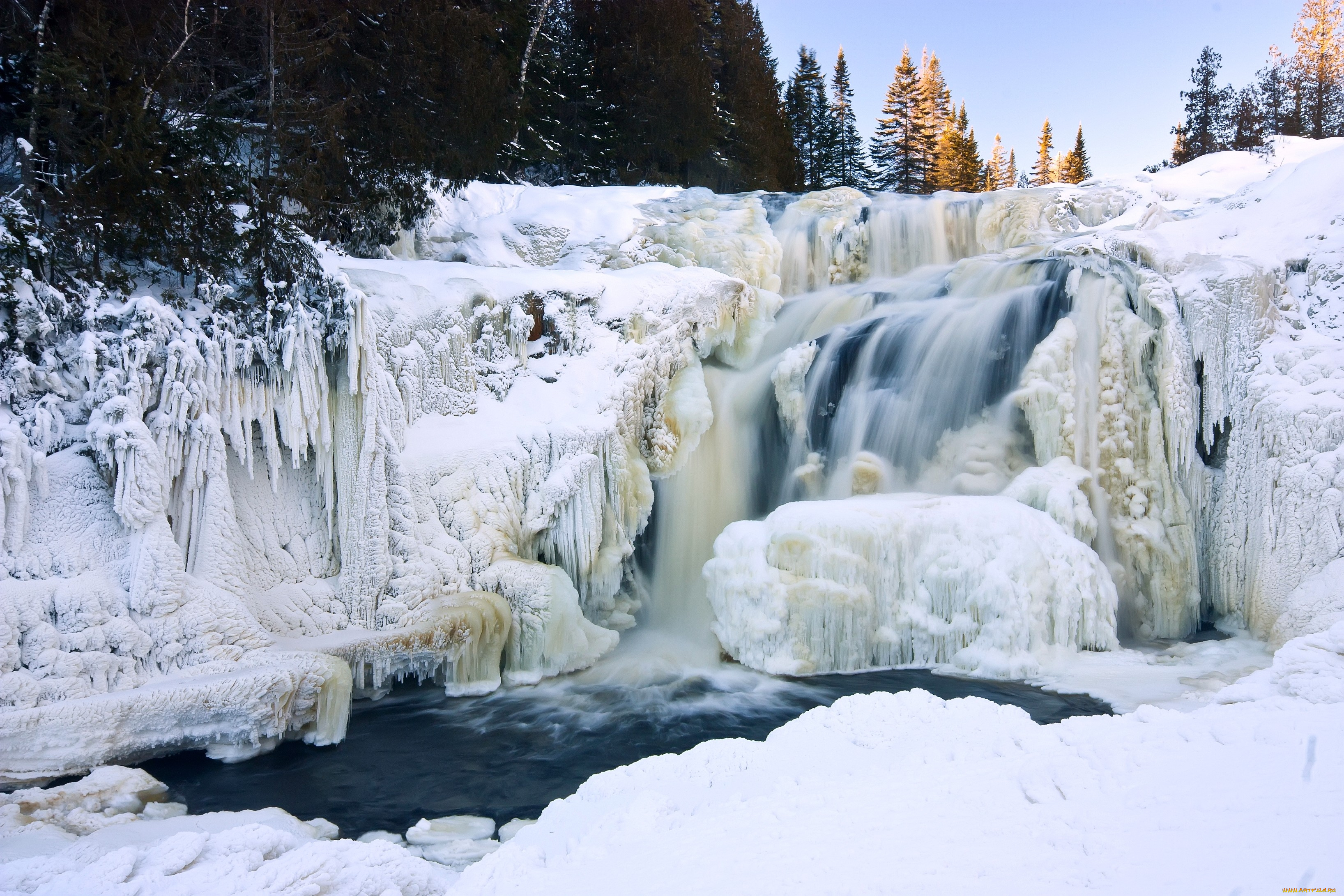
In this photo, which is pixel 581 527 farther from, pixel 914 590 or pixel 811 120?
pixel 811 120

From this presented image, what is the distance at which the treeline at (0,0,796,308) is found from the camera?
20.7ft

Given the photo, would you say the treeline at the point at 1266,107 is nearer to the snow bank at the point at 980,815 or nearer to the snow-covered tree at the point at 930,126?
the snow-covered tree at the point at 930,126

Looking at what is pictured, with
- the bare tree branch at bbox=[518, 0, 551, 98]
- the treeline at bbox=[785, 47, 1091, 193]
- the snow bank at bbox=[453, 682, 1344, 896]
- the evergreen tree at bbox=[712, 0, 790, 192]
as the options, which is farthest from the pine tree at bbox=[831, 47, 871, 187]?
the snow bank at bbox=[453, 682, 1344, 896]

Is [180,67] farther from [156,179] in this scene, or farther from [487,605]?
[487,605]

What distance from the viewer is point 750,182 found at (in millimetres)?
20953

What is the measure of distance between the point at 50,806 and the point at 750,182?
1927 cm

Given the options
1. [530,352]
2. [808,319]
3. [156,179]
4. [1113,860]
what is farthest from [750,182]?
[1113,860]

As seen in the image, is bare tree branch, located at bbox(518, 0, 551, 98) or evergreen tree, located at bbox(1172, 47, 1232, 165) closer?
bare tree branch, located at bbox(518, 0, 551, 98)

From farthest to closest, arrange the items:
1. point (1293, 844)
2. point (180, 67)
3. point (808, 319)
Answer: point (808, 319), point (180, 67), point (1293, 844)

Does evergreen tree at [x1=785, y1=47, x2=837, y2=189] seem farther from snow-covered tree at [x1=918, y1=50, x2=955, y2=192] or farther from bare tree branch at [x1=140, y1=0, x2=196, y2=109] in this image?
bare tree branch at [x1=140, y1=0, x2=196, y2=109]

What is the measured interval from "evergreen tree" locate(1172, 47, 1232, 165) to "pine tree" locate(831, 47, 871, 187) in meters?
12.3

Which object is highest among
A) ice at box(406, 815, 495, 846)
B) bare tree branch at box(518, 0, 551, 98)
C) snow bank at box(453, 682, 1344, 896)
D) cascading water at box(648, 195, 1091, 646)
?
bare tree branch at box(518, 0, 551, 98)

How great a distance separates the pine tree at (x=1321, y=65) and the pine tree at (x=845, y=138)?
47.1ft

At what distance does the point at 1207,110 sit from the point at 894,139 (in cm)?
1494
